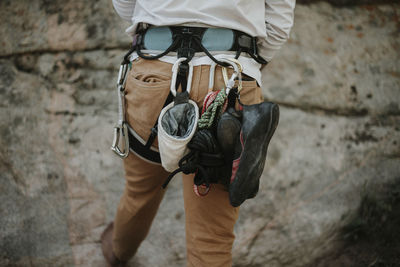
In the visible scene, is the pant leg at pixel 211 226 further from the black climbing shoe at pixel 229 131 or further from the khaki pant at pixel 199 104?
the black climbing shoe at pixel 229 131

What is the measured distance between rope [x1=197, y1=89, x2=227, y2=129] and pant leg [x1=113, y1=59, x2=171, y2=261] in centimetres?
19

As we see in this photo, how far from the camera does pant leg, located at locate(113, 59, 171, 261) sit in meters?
1.26

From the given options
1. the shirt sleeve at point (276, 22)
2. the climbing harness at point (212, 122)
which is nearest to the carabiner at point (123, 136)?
the climbing harness at point (212, 122)

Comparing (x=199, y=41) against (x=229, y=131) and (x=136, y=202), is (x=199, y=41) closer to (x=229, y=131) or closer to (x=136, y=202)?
(x=229, y=131)

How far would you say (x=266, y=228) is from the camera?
251 centimetres

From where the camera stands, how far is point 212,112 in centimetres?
113

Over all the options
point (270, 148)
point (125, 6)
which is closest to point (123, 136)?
point (125, 6)

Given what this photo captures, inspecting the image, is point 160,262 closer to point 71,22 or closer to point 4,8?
point 71,22

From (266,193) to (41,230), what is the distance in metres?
1.81

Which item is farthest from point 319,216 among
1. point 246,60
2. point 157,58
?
point 157,58

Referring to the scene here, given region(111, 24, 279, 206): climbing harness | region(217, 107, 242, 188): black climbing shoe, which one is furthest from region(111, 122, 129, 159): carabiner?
region(217, 107, 242, 188): black climbing shoe

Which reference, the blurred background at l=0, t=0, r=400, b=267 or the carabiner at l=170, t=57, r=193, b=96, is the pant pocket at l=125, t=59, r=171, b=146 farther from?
the blurred background at l=0, t=0, r=400, b=267

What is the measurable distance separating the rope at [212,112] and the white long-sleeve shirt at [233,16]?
215mm

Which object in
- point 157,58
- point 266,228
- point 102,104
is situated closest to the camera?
point 157,58
